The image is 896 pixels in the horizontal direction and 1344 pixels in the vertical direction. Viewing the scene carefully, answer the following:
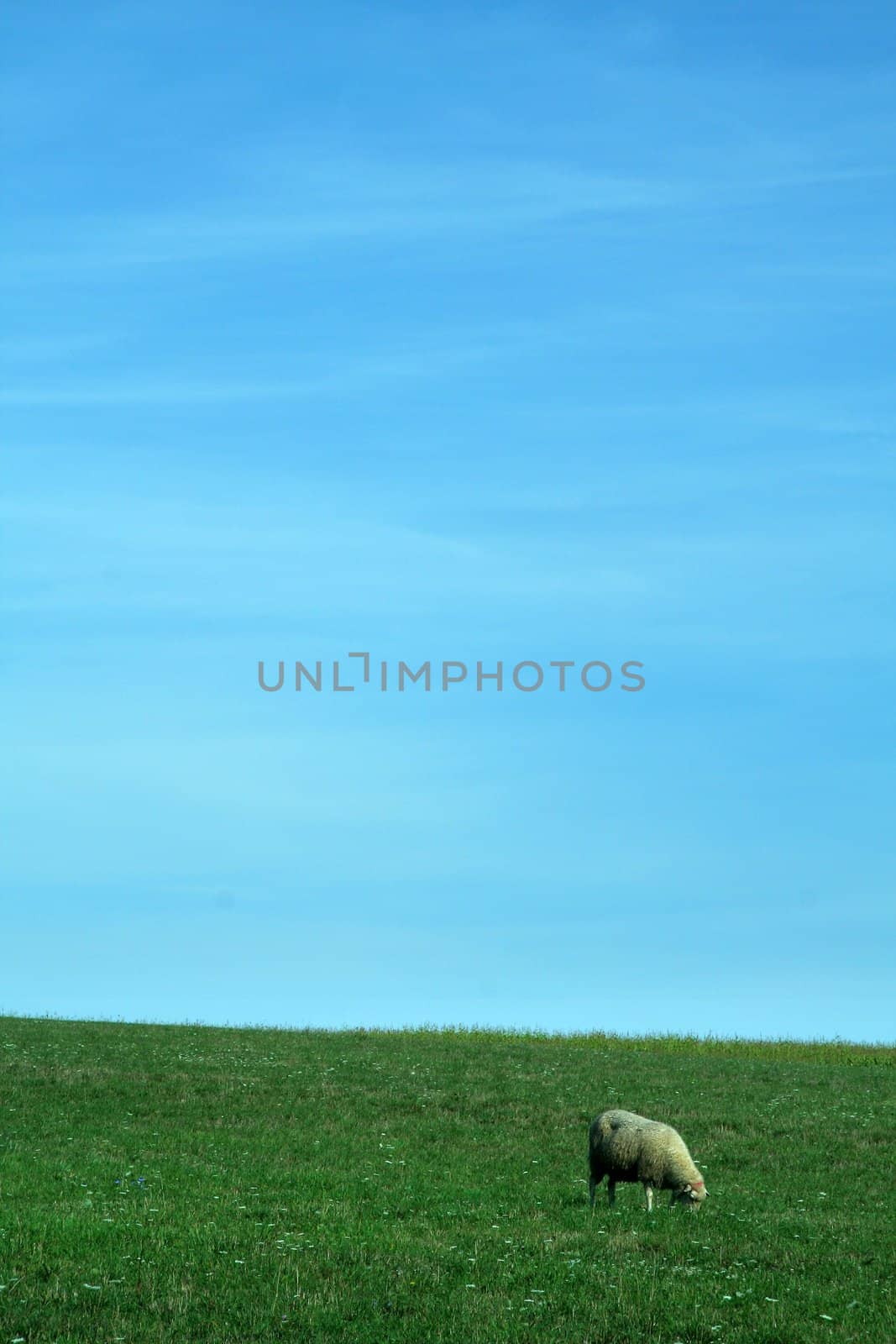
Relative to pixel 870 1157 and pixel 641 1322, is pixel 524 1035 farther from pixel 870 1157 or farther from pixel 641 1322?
pixel 641 1322

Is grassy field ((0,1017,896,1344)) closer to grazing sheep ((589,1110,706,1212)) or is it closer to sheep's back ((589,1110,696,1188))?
grazing sheep ((589,1110,706,1212))

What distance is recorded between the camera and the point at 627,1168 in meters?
22.4

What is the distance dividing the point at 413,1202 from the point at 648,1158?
4123 mm

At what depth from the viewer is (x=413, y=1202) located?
2208 centimetres

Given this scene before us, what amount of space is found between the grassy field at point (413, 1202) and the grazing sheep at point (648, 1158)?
1.67ft

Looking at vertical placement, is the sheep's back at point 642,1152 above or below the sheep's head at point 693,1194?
above

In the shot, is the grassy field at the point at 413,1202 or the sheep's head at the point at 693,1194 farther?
the sheep's head at the point at 693,1194

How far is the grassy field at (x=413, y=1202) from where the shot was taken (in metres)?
14.9

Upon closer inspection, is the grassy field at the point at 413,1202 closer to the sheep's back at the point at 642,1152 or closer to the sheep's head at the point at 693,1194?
the sheep's head at the point at 693,1194

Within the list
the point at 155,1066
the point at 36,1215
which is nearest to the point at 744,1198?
the point at 36,1215

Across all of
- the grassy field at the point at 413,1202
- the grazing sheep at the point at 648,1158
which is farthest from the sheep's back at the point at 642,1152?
the grassy field at the point at 413,1202

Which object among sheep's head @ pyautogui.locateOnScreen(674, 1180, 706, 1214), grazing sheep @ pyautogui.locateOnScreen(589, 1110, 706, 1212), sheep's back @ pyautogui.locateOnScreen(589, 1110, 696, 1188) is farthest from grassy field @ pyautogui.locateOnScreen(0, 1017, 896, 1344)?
sheep's back @ pyautogui.locateOnScreen(589, 1110, 696, 1188)

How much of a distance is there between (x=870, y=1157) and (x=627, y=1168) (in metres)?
10.9

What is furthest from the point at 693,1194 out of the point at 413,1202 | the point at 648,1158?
the point at 413,1202
